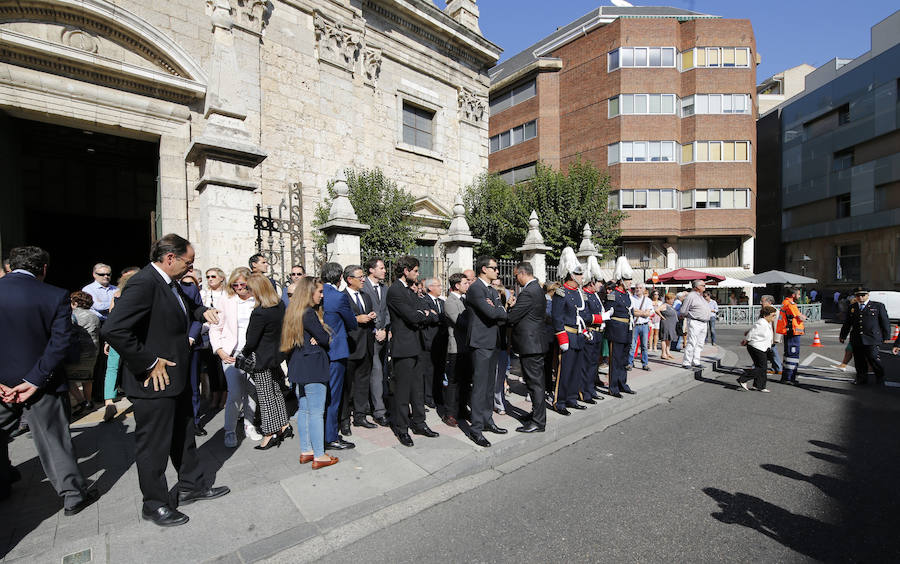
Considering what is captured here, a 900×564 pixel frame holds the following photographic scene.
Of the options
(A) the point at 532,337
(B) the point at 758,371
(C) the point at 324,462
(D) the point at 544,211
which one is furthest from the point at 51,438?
(D) the point at 544,211

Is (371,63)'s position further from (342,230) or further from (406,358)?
(406,358)

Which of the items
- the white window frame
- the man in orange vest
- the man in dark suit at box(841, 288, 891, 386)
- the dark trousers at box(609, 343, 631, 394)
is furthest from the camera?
the white window frame

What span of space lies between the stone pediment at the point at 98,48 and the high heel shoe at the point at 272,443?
771cm

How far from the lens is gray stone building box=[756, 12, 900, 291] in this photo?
28.9 meters

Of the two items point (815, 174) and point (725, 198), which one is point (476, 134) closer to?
point (725, 198)

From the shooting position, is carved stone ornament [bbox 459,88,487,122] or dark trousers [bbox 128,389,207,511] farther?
carved stone ornament [bbox 459,88,487,122]

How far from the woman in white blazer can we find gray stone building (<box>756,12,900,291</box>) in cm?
3821

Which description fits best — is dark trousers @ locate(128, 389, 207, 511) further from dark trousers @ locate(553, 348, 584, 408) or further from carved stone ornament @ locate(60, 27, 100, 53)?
carved stone ornament @ locate(60, 27, 100, 53)

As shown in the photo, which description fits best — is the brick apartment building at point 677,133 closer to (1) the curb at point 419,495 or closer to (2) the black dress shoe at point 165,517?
(1) the curb at point 419,495

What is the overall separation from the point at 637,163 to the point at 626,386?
26.0m

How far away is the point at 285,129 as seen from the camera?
11289mm

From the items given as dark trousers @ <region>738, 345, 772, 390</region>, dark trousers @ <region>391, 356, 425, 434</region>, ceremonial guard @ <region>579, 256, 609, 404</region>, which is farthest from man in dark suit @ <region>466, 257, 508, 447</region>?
dark trousers @ <region>738, 345, 772, 390</region>

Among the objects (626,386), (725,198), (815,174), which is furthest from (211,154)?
(815,174)

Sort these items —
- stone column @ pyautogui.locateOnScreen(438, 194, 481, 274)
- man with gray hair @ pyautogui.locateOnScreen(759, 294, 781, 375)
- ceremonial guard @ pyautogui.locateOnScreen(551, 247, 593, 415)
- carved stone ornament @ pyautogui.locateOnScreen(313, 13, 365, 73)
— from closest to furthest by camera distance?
ceremonial guard @ pyautogui.locateOnScreen(551, 247, 593, 415) → man with gray hair @ pyautogui.locateOnScreen(759, 294, 781, 375) → stone column @ pyautogui.locateOnScreen(438, 194, 481, 274) → carved stone ornament @ pyautogui.locateOnScreen(313, 13, 365, 73)
